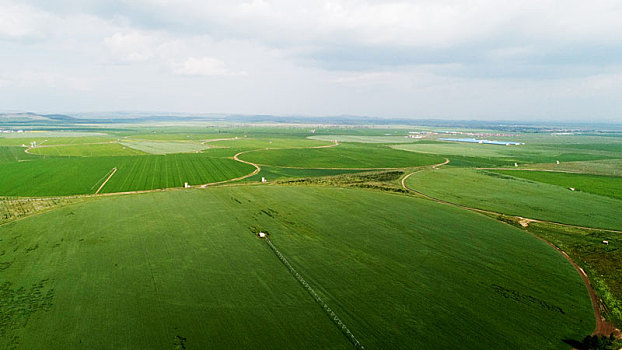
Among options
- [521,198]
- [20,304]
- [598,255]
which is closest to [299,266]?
[20,304]

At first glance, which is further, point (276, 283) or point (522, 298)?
point (276, 283)

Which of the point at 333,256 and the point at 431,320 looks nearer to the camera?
the point at 431,320

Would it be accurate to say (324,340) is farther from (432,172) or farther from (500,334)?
(432,172)

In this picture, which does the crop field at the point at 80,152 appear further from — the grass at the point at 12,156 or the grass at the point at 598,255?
the grass at the point at 598,255

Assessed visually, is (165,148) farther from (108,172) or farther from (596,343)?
(596,343)

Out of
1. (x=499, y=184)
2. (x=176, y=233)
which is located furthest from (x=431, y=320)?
(x=499, y=184)

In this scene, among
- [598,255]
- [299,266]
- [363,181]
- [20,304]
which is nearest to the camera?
[20,304]

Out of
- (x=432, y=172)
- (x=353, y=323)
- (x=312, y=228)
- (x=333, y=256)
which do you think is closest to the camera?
(x=353, y=323)
